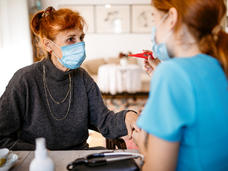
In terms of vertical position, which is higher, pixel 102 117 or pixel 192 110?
pixel 192 110

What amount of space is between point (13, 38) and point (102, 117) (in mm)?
3587

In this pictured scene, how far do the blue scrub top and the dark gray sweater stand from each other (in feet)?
2.27

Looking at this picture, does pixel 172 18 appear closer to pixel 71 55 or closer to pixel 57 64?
pixel 71 55

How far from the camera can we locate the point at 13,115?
124 centimetres

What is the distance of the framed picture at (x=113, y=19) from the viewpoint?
19.8 ft

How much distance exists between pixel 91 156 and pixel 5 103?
0.69 meters

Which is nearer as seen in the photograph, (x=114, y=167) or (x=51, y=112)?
(x=114, y=167)

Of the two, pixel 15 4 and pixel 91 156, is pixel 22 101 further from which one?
pixel 15 4

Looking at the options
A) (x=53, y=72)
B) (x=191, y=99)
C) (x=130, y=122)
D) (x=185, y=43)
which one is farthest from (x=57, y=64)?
(x=191, y=99)

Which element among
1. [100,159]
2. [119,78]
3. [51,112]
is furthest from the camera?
[119,78]

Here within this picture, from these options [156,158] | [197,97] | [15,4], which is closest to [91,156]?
[156,158]

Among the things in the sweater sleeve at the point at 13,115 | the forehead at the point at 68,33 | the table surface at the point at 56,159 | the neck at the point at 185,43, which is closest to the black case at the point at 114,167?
the table surface at the point at 56,159

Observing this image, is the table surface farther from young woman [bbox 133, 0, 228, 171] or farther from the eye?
the eye

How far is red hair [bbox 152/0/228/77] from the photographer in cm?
66
